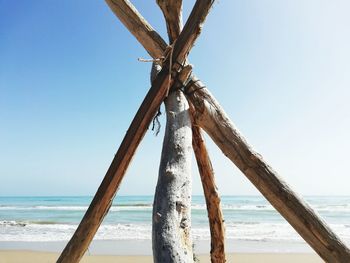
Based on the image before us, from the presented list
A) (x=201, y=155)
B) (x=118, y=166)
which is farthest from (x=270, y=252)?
(x=118, y=166)

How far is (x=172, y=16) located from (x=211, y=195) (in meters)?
1.37

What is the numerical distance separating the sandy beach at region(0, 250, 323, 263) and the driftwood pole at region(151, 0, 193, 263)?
A: 4.86 m

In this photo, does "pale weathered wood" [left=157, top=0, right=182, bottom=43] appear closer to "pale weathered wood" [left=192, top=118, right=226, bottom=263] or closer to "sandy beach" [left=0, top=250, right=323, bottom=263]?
"pale weathered wood" [left=192, top=118, right=226, bottom=263]

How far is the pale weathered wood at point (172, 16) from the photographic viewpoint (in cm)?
234

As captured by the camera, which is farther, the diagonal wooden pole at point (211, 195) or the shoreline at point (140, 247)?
the shoreline at point (140, 247)

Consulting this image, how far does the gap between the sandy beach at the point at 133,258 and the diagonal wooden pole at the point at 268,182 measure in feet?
15.1

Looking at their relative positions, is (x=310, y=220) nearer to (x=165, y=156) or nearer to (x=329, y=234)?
(x=329, y=234)

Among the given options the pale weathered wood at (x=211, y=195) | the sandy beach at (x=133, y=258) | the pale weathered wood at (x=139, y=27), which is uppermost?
the pale weathered wood at (x=139, y=27)

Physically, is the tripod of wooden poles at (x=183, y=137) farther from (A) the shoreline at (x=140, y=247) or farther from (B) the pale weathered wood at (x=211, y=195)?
(A) the shoreline at (x=140, y=247)

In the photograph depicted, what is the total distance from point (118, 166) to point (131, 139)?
0.19 metres

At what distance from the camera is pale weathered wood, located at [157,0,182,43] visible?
2.34 metres

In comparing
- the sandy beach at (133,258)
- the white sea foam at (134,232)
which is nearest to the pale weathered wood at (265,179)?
the sandy beach at (133,258)

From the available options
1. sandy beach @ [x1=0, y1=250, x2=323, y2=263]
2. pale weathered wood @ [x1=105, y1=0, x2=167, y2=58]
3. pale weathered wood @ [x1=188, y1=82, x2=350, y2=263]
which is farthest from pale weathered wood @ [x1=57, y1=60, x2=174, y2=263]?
sandy beach @ [x1=0, y1=250, x2=323, y2=263]

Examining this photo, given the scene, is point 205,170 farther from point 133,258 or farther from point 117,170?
point 133,258
